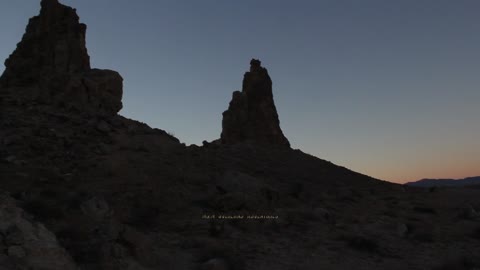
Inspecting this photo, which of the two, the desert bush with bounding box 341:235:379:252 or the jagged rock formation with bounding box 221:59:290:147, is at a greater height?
the jagged rock formation with bounding box 221:59:290:147

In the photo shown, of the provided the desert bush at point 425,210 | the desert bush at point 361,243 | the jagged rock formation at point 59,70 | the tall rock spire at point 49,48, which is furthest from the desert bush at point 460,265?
the tall rock spire at point 49,48

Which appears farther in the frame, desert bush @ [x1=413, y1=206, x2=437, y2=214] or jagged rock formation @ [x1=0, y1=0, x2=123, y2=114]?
jagged rock formation @ [x1=0, y1=0, x2=123, y2=114]

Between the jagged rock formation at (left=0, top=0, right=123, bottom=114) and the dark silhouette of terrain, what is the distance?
3.4 inches

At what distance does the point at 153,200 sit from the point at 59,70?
18.4m

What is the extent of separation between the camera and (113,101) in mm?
32062

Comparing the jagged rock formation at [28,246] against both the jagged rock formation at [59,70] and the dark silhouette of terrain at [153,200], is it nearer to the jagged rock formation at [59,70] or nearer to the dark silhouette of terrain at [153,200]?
the dark silhouette of terrain at [153,200]

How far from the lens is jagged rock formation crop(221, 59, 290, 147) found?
157 feet

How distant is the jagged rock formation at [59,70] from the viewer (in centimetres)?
2994

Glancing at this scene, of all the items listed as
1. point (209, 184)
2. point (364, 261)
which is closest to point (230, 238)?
point (364, 261)

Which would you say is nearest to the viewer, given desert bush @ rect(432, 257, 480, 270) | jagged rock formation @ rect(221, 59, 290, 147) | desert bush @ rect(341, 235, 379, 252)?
desert bush @ rect(432, 257, 480, 270)

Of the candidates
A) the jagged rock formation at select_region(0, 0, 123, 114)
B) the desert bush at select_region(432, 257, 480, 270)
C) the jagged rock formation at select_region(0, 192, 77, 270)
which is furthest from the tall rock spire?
the desert bush at select_region(432, 257, 480, 270)

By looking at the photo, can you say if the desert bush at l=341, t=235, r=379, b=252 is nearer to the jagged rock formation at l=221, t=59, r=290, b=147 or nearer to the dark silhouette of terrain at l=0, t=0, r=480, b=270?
the dark silhouette of terrain at l=0, t=0, r=480, b=270

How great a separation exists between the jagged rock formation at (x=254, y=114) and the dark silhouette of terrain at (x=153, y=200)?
465 inches

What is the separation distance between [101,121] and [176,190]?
1090cm
